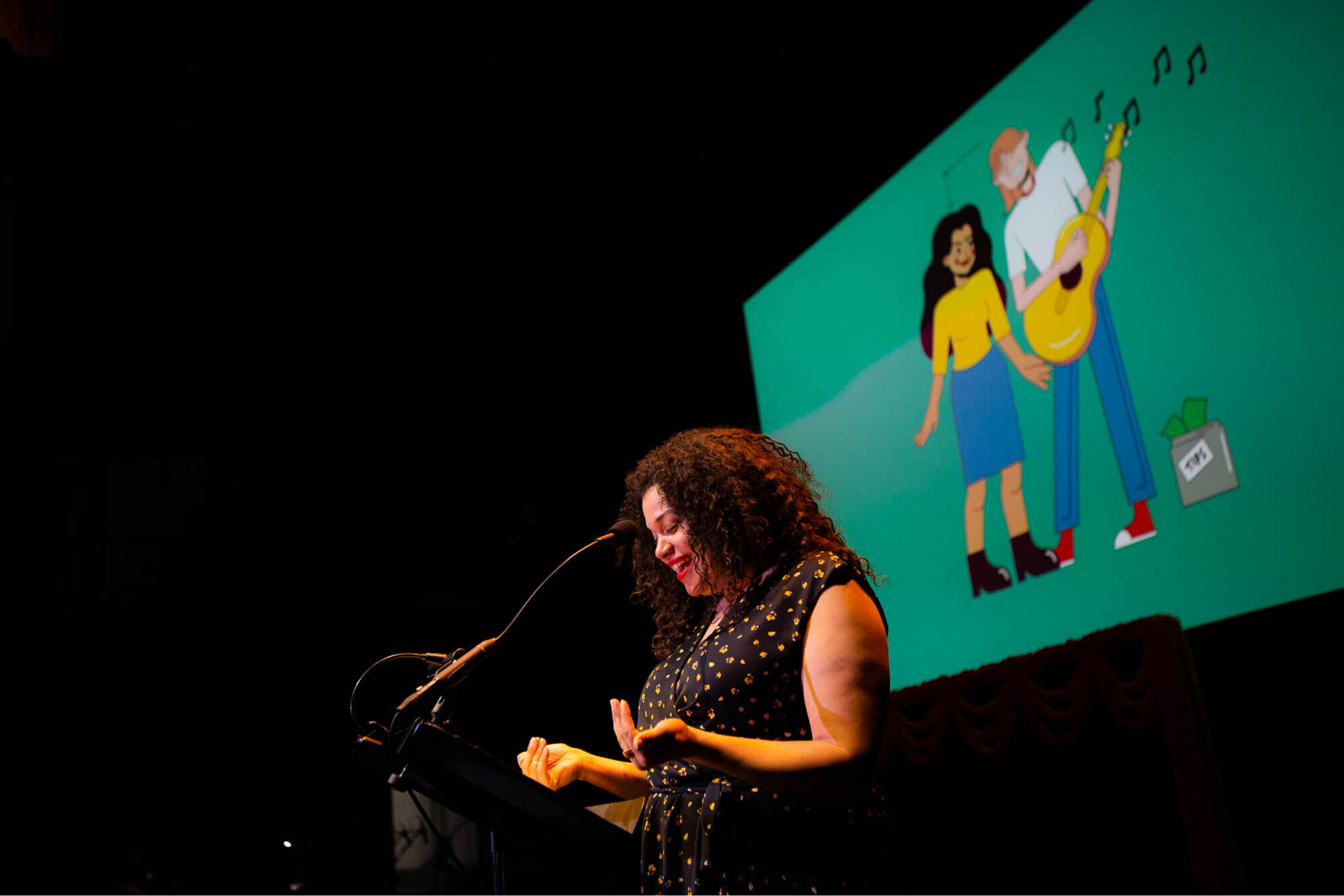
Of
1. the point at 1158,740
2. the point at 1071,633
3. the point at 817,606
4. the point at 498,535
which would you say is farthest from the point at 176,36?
the point at 1158,740

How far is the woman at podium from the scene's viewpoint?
1.27 m

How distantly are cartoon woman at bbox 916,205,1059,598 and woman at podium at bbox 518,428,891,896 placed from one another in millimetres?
1590

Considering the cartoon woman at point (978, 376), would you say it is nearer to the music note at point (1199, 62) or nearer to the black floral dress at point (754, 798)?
the music note at point (1199, 62)

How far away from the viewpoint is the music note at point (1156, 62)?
2715mm

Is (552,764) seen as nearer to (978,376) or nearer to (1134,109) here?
(978,376)

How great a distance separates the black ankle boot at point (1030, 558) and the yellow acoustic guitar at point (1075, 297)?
1.85 feet

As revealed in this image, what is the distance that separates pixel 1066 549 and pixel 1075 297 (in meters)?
0.75

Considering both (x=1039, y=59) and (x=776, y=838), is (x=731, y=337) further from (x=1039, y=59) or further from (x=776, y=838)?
(x=776, y=838)

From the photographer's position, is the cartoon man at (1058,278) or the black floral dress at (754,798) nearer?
→ the black floral dress at (754,798)

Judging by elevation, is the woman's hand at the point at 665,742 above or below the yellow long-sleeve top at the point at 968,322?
below

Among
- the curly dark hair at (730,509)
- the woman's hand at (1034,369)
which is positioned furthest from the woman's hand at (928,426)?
the curly dark hair at (730,509)

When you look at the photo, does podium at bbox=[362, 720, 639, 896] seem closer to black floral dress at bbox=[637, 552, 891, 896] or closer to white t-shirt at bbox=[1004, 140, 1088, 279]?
black floral dress at bbox=[637, 552, 891, 896]

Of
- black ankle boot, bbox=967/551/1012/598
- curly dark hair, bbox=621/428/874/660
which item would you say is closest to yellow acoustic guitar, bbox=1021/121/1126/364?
black ankle boot, bbox=967/551/1012/598

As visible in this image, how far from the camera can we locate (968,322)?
3318mm
